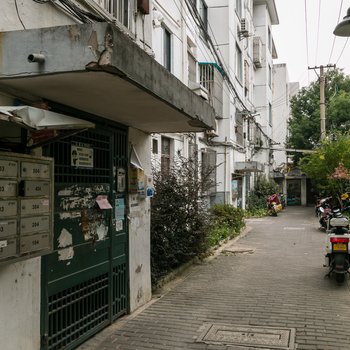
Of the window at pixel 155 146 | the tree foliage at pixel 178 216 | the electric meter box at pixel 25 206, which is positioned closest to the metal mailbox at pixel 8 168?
the electric meter box at pixel 25 206

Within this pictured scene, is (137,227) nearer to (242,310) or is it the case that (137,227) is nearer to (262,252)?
(242,310)

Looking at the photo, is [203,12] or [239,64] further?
[239,64]

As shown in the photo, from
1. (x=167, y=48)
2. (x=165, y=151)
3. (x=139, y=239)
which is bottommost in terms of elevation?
(x=139, y=239)

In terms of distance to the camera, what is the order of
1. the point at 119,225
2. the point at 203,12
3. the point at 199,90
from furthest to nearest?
the point at 203,12 < the point at 199,90 < the point at 119,225

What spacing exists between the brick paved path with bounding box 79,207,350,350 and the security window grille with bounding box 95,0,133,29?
4.24 m

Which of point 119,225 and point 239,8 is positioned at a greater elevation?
point 239,8

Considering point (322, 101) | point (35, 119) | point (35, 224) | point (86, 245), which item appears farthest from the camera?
point (322, 101)

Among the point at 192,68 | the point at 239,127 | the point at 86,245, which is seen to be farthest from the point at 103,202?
the point at 239,127

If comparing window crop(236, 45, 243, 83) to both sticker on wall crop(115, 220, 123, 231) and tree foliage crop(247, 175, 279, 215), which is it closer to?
tree foliage crop(247, 175, 279, 215)

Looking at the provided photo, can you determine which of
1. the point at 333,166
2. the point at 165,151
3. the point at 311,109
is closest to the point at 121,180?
the point at 165,151

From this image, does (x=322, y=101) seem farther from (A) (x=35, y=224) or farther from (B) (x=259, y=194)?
(A) (x=35, y=224)

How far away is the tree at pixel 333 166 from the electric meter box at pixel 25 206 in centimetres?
1534

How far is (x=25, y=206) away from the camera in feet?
12.3

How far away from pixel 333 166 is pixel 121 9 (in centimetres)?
1515
